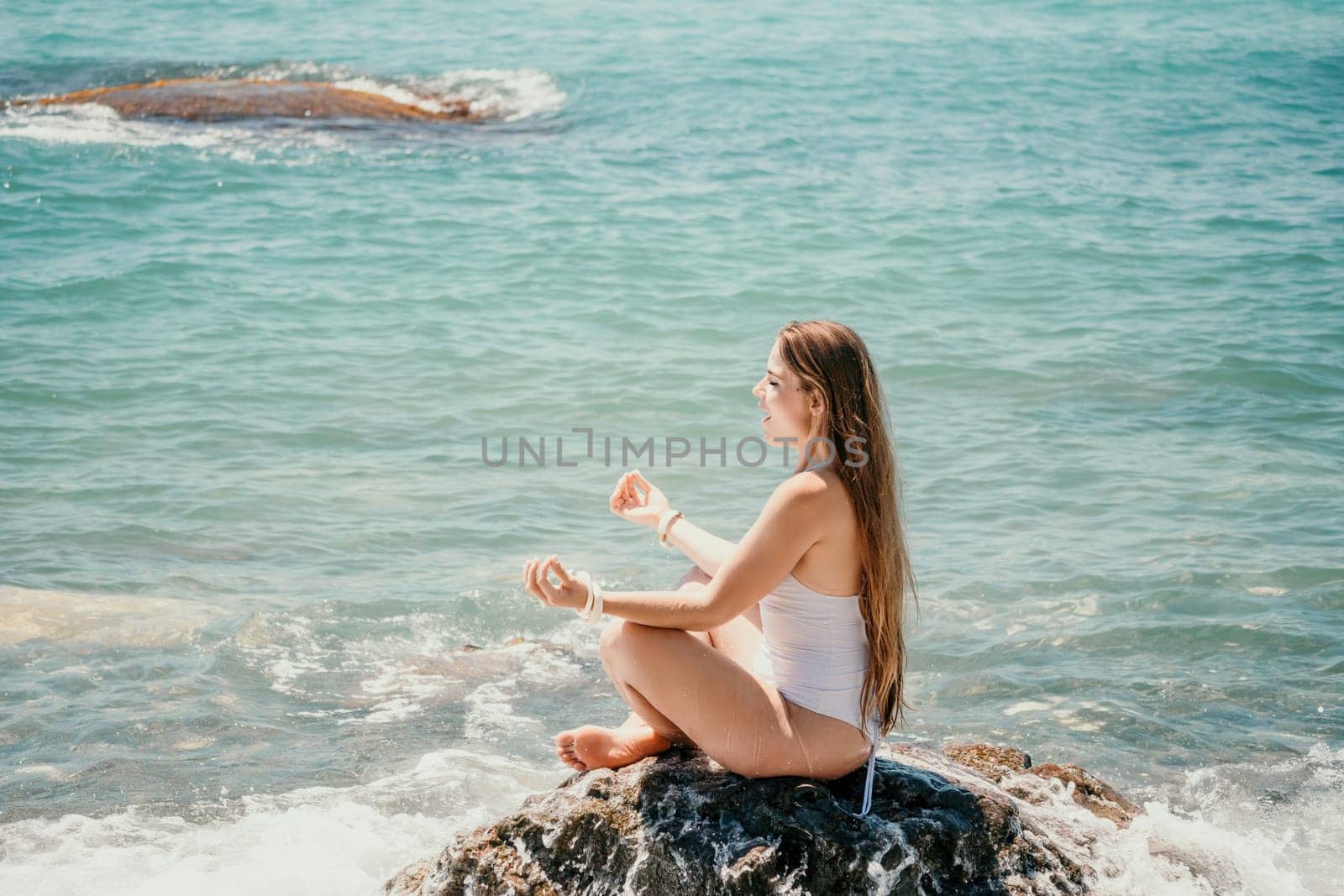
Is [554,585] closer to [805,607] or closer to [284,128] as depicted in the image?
[805,607]

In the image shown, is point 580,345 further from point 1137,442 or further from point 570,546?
point 1137,442

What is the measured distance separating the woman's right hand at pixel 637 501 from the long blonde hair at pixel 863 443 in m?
0.73

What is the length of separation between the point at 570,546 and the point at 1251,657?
13.5 ft

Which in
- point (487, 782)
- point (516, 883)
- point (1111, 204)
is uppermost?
point (1111, 204)

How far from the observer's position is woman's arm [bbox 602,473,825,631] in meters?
3.95

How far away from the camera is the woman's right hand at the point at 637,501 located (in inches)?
181

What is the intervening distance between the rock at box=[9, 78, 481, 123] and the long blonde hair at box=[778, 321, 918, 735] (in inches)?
636

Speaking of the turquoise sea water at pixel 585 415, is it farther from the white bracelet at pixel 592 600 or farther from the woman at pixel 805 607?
the white bracelet at pixel 592 600

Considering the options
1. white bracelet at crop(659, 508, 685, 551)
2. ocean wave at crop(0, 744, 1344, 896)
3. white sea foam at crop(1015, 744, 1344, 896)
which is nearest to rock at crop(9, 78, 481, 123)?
ocean wave at crop(0, 744, 1344, 896)

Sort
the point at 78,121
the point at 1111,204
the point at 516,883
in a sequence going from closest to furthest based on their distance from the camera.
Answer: the point at 516,883 → the point at 1111,204 → the point at 78,121

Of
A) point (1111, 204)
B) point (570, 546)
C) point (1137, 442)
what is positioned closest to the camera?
point (570, 546)

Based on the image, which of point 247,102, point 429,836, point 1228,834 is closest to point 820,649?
point 429,836

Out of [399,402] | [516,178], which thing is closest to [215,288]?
[399,402]

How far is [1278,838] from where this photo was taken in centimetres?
537
